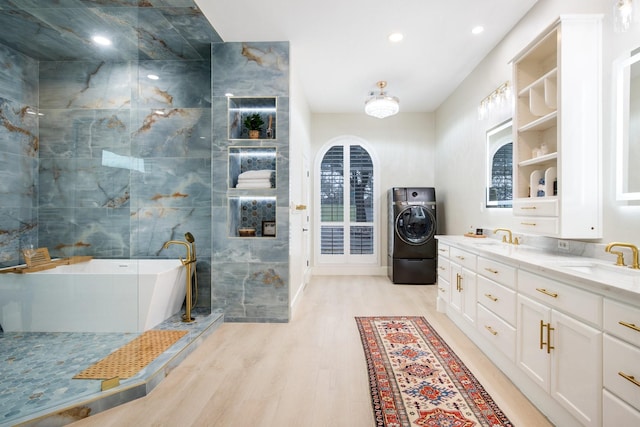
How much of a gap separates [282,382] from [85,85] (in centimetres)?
281

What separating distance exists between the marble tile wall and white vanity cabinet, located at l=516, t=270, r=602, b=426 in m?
2.13

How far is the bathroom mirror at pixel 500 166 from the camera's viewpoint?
3154 mm

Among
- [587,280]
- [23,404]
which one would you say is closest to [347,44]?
[587,280]

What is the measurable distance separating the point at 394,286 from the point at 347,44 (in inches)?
133

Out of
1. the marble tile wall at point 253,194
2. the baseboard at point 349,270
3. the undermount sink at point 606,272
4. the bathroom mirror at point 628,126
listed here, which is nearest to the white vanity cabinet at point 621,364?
the undermount sink at point 606,272

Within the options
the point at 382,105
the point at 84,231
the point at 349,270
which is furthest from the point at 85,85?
the point at 349,270

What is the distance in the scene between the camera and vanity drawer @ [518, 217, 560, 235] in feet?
6.98

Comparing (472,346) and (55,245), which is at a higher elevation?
(55,245)

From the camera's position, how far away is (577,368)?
1504mm

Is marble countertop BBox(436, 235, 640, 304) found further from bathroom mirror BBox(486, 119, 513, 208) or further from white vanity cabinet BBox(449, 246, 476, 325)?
bathroom mirror BBox(486, 119, 513, 208)

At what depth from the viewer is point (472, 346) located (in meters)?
2.74

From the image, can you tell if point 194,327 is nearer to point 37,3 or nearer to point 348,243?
point 37,3

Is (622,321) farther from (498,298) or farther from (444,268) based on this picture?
(444,268)

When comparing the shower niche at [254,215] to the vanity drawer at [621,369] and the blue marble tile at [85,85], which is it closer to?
the blue marble tile at [85,85]
